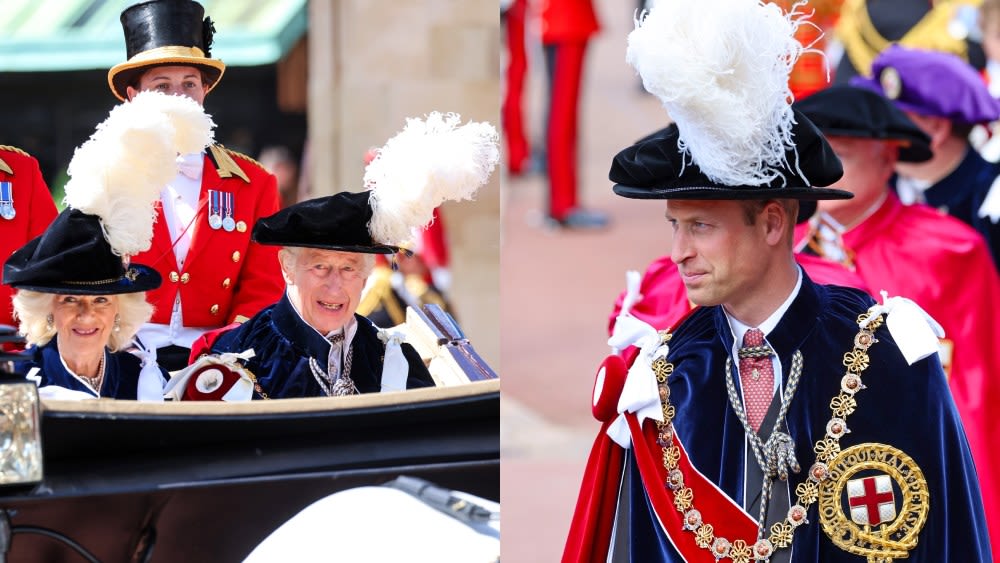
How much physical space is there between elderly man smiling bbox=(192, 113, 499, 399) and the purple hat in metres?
2.96

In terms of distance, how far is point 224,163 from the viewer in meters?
3.62

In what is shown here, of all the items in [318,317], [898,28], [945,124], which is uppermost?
[898,28]

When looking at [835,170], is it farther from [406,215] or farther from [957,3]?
[957,3]

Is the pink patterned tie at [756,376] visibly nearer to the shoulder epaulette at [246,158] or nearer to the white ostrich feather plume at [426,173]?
the white ostrich feather plume at [426,173]

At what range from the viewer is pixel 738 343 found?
319 cm

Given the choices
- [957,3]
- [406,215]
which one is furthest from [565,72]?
[406,215]

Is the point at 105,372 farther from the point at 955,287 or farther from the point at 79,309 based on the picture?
the point at 955,287

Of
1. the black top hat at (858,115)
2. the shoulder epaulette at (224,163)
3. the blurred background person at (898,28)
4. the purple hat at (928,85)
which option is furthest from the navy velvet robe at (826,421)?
the blurred background person at (898,28)

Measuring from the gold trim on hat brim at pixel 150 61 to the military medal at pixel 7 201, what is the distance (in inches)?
10.8

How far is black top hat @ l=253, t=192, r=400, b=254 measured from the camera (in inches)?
138

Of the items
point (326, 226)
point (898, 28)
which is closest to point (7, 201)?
point (326, 226)

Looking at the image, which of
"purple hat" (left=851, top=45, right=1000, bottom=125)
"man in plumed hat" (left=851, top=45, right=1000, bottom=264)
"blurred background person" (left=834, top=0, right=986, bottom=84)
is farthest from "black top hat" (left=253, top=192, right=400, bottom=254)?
"blurred background person" (left=834, top=0, right=986, bottom=84)

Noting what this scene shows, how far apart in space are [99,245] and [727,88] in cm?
119

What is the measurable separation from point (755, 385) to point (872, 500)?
294 millimetres
